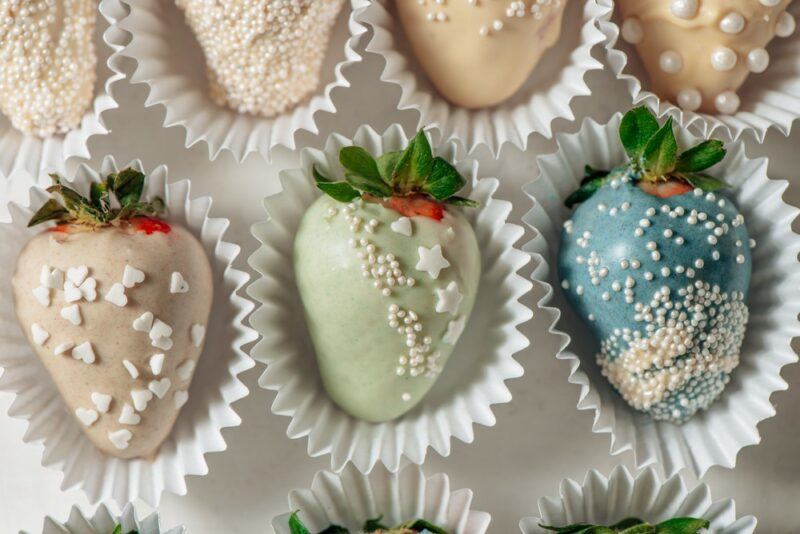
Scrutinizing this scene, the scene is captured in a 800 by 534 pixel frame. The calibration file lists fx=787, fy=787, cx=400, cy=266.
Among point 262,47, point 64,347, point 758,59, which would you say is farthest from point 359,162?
point 758,59

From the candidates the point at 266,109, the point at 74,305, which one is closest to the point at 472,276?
the point at 266,109

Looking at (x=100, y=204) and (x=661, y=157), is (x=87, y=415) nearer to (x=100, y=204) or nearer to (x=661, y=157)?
(x=100, y=204)

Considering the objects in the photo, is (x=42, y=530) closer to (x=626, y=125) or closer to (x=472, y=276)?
(x=472, y=276)

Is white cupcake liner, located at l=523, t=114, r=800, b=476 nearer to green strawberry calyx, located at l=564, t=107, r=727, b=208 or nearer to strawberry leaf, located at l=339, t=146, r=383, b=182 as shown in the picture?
green strawberry calyx, located at l=564, t=107, r=727, b=208

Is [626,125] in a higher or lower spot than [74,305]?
higher


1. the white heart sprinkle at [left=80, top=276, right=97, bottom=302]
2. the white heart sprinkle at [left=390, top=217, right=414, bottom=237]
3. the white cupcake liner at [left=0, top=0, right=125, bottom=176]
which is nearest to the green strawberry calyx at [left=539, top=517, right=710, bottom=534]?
the white heart sprinkle at [left=390, top=217, right=414, bottom=237]

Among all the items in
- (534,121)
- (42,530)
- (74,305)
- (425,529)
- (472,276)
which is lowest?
(42,530)
